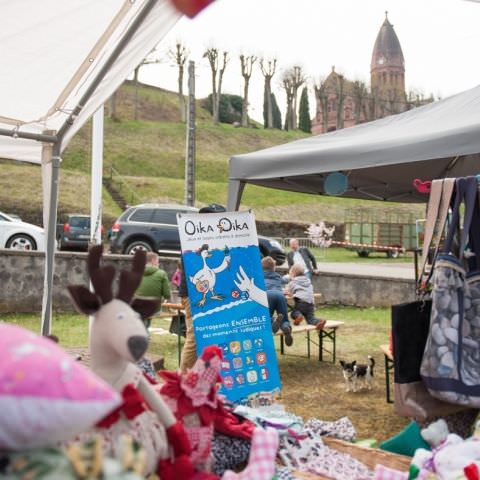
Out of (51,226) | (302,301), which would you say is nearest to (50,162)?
(51,226)

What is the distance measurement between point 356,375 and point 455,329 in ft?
8.94

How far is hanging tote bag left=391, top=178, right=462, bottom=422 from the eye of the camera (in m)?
3.39

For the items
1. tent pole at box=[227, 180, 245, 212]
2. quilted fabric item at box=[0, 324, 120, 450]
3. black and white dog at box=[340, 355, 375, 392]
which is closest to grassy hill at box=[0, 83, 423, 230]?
tent pole at box=[227, 180, 245, 212]

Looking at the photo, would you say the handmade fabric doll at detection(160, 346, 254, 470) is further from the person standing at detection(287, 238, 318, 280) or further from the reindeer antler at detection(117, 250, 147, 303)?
the person standing at detection(287, 238, 318, 280)

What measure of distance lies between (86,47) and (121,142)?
38715mm

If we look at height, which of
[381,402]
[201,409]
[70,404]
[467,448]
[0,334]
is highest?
[0,334]

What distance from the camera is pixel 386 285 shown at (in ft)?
39.9

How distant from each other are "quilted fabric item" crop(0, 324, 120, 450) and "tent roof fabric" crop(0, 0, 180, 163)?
201 cm

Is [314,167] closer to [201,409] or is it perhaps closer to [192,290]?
[192,290]

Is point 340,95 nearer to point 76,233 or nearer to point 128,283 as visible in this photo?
point 76,233

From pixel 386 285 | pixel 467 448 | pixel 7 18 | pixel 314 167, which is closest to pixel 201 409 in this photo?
pixel 467 448

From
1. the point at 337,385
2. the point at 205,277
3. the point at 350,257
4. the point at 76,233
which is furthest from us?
the point at 350,257

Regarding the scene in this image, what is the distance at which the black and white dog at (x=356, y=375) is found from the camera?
19.1ft

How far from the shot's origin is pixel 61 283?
1128 centimetres
